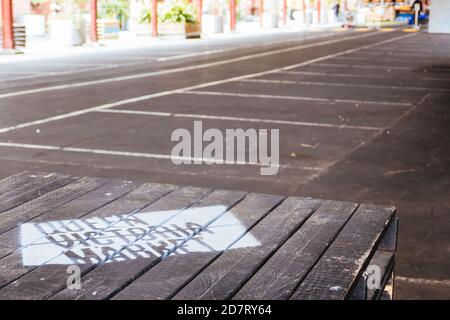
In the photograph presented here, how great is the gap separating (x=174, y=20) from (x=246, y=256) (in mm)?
28052

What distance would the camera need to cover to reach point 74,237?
8.61 ft

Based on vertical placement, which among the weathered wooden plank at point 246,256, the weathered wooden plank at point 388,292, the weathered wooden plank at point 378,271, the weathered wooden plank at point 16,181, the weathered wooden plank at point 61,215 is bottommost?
the weathered wooden plank at point 388,292

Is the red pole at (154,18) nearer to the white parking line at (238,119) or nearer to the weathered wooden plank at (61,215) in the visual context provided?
the white parking line at (238,119)

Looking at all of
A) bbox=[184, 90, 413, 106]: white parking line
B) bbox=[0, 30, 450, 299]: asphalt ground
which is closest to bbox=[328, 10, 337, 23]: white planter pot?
bbox=[0, 30, 450, 299]: asphalt ground

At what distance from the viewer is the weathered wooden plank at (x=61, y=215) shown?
257cm

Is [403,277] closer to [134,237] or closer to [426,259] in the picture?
[426,259]

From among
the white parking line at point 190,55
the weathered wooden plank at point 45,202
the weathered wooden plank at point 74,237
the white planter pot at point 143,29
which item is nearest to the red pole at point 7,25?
the white parking line at point 190,55

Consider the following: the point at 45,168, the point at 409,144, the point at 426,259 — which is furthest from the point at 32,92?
the point at 426,259

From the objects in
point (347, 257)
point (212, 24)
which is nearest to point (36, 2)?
point (212, 24)

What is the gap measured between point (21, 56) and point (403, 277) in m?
17.3

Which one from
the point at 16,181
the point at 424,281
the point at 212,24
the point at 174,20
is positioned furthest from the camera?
the point at 212,24

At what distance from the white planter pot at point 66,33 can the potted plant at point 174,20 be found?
5.89m

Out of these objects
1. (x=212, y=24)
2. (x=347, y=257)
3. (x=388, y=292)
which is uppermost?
(x=212, y=24)

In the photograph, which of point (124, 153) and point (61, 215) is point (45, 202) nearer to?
point (61, 215)
